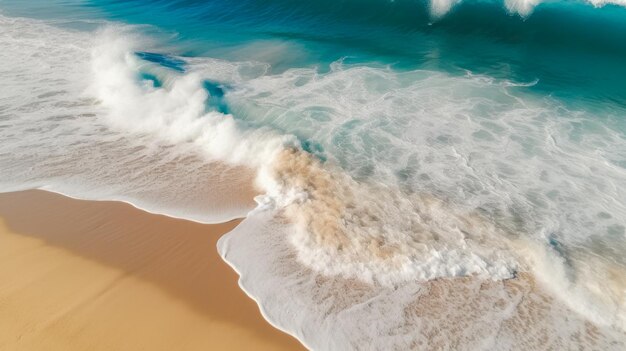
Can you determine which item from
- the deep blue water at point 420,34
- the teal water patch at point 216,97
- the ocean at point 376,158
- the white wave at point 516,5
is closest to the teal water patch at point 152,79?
the ocean at point 376,158

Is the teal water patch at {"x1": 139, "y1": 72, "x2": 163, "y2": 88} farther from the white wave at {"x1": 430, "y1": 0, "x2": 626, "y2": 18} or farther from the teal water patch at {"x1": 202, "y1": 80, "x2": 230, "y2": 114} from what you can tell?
the white wave at {"x1": 430, "y1": 0, "x2": 626, "y2": 18}

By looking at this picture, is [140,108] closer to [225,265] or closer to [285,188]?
[285,188]

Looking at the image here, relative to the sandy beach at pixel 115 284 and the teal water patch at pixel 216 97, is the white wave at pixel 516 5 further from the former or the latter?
the sandy beach at pixel 115 284

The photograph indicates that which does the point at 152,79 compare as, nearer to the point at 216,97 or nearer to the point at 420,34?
the point at 216,97

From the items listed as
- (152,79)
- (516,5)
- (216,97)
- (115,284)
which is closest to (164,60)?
(152,79)

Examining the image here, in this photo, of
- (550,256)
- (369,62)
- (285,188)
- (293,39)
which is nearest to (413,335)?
(550,256)
